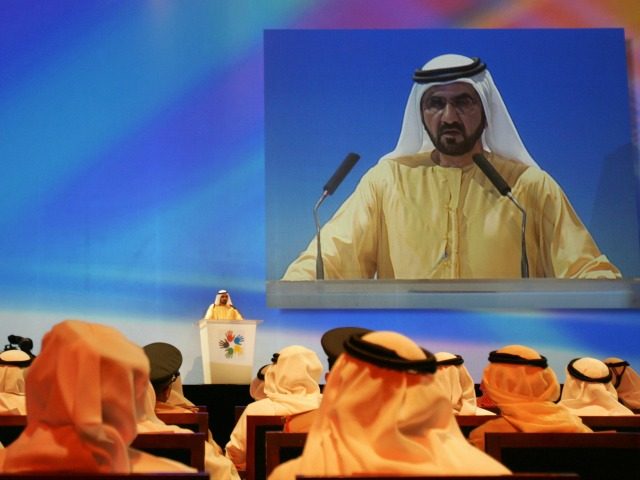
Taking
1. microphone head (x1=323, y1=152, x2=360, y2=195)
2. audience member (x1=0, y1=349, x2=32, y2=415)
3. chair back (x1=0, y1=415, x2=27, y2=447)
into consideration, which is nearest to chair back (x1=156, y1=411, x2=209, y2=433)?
chair back (x1=0, y1=415, x2=27, y2=447)

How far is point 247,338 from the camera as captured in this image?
6.11 metres

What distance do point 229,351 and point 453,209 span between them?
2.36 meters

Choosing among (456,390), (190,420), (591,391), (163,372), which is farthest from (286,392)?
(591,391)

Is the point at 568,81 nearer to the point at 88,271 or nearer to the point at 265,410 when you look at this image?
Result: the point at 88,271

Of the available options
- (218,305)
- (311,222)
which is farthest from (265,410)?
(311,222)

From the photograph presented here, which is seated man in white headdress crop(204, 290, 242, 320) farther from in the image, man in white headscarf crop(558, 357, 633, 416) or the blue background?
man in white headscarf crop(558, 357, 633, 416)

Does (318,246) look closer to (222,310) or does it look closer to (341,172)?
(341,172)

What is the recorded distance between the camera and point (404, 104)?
7.36 m

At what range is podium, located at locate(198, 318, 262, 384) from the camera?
604 centimetres

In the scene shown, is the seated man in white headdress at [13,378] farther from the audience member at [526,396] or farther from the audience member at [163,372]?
the audience member at [526,396]

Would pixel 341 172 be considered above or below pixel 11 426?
above

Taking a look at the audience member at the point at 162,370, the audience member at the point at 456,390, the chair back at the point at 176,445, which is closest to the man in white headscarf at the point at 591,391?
the audience member at the point at 456,390

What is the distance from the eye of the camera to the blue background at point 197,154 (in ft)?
23.6

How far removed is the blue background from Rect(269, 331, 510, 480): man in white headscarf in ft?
18.2
